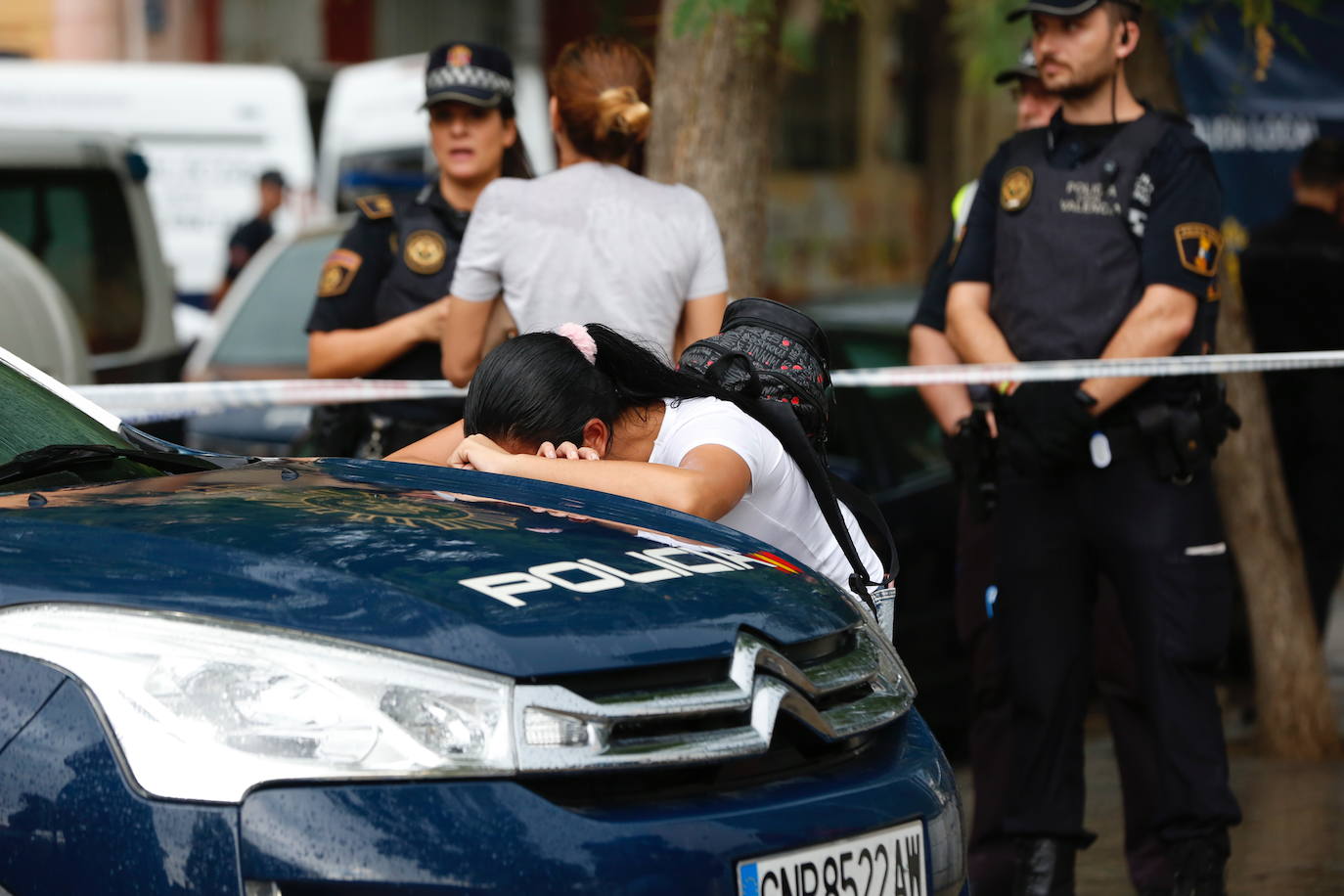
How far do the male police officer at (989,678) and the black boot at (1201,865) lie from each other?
0.09 m

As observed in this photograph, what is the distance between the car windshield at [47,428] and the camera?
3.28 meters

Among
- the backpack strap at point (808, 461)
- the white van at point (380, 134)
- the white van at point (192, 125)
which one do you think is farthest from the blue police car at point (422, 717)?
the white van at point (380, 134)

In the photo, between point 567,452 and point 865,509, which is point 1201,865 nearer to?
point 865,509

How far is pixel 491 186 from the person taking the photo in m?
4.50

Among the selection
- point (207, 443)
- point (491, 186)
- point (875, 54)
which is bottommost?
point (207, 443)

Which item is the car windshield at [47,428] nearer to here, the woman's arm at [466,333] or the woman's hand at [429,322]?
the woman's arm at [466,333]

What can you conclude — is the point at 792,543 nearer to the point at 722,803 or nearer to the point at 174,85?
the point at 722,803

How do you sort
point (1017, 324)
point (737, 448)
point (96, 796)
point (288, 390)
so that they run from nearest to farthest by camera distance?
point (96, 796), point (737, 448), point (1017, 324), point (288, 390)

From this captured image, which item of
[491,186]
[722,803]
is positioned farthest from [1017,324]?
[722,803]

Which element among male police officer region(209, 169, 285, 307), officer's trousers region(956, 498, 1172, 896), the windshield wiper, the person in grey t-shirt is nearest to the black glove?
officer's trousers region(956, 498, 1172, 896)

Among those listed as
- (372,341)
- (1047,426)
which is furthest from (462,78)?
(1047,426)

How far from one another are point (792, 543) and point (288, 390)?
6.63 feet

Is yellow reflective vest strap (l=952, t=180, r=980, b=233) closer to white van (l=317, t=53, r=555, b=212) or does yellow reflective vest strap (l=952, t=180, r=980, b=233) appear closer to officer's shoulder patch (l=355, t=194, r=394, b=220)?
officer's shoulder patch (l=355, t=194, r=394, b=220)

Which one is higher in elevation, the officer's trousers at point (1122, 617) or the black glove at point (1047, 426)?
the black glove at point (1047, 426)
